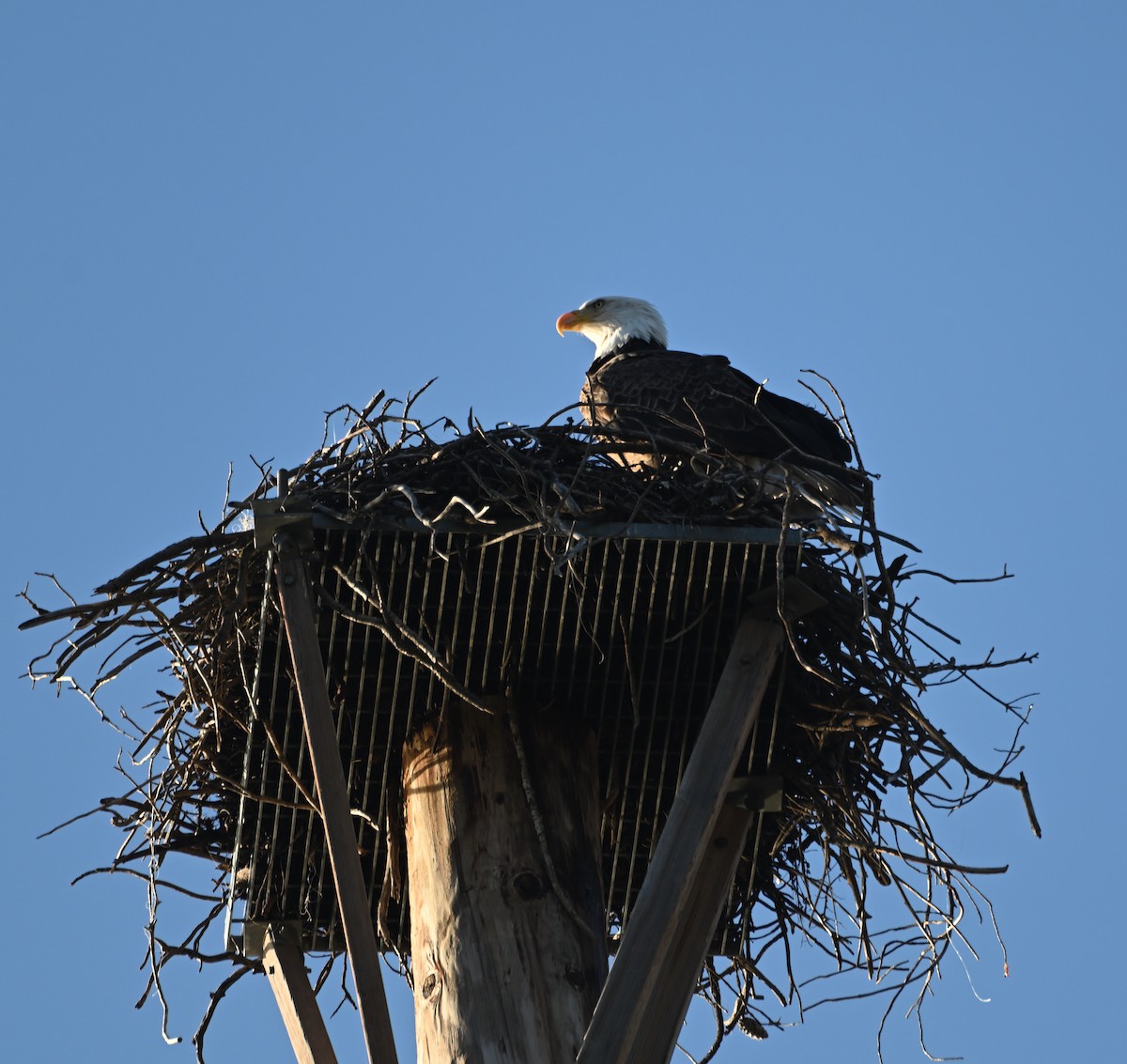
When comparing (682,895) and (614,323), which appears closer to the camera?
(682,895)

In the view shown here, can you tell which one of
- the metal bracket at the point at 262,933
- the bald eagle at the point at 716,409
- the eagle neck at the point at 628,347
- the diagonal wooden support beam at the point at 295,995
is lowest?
the diagonal wooden support beam at the point at 295,995

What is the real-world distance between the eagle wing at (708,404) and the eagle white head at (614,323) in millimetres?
1353

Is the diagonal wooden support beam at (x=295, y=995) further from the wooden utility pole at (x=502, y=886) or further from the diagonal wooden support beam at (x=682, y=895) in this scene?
the diagonal wooden support beam at (x=682, y=895)

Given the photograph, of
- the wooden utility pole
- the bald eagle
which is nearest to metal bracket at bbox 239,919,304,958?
the wooden utility pole

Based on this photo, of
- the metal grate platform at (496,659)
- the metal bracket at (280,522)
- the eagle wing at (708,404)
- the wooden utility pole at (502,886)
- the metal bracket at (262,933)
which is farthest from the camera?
the eagle wing at (708,404)

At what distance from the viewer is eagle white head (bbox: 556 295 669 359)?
36.1ft

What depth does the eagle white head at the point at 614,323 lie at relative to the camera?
434 inches

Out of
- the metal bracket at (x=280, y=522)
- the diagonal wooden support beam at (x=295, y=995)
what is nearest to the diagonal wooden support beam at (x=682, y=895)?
the diagonal wooden support beam at (x=295, y=995)

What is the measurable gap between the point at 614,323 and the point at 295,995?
22.0 ft

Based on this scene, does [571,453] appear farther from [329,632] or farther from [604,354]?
[604,354]

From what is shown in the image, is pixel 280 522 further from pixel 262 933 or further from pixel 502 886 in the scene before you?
pixel 262 933

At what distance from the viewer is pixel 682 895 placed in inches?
173

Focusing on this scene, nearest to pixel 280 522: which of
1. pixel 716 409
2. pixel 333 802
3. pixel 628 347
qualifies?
pixel 333 802

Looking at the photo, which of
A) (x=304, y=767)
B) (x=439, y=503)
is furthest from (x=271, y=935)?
(x=439, y=503)
